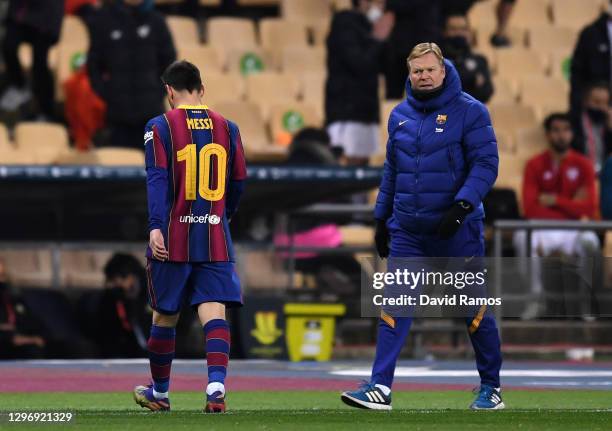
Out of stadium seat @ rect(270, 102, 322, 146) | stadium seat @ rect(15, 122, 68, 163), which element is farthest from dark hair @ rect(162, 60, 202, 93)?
stadium seat @ rect(270, 102, 322, 146)

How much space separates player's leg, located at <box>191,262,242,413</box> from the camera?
9.02 m

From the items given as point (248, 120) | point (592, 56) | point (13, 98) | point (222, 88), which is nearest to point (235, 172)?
point (248, 120)

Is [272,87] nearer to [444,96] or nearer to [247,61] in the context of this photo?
[247,61]

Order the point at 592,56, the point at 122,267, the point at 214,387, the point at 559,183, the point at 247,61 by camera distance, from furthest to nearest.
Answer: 1. the point at 247,61
2. the point at 592,56
3. the point at 559,183
4. the point at 122,267
5. the point at 214,387

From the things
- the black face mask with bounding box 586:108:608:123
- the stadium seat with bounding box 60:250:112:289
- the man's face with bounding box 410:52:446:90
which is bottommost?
the stadium seat with bounding box 60:250:112:289

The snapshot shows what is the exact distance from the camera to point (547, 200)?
56.1ft

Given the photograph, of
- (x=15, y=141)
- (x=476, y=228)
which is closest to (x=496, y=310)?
(x=15, y=141)

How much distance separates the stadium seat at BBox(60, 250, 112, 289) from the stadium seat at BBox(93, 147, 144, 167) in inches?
34.2

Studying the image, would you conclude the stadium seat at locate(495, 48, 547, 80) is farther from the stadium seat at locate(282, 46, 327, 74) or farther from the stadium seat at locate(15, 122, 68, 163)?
the stadium seat at locate(15, 122, 68, 163)

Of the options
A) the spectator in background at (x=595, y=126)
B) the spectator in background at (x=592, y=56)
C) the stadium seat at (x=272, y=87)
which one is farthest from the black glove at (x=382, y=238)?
the stadium seat at (x=272, y=87)

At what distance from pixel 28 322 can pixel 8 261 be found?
0.76 m

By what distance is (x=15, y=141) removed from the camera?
60.8ft

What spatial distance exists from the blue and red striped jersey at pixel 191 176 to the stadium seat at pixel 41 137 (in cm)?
920

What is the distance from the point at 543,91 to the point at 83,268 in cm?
734
